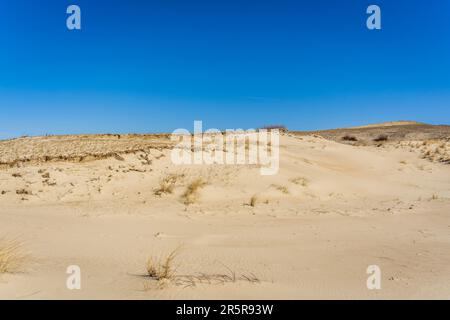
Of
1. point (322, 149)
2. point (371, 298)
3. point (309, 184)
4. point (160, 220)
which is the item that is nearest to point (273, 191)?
point (309, 184)

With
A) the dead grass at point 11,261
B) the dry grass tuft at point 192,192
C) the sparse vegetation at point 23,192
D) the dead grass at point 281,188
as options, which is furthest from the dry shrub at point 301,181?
the dead grass at point 11,261

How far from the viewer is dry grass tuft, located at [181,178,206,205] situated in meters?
10.5

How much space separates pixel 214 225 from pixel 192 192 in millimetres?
2465

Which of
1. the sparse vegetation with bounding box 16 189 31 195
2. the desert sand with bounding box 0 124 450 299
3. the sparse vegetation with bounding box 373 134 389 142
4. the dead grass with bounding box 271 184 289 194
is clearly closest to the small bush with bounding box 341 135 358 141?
the sparse vegetation with bounding box 373 134 389 142

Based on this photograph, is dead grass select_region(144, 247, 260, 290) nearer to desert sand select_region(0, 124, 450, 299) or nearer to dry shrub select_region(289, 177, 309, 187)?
desert sand select_region(0, 124, 450, 299)

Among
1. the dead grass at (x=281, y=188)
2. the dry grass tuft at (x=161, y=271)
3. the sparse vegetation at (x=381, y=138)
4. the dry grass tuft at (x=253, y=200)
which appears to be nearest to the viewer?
the dry grass tuft at (x=161, y=271)

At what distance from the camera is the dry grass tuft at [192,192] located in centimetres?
1052

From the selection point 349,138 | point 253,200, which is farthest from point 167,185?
point 349,138

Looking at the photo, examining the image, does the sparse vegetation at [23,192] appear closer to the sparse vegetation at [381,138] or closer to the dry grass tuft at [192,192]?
the dry grass tuft at [192,192]

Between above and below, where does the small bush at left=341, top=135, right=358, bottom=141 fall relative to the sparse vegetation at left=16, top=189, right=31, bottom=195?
above

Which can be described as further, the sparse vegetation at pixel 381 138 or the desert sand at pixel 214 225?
the sparse vegetation at pixel 381 138

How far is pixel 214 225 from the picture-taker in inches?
335

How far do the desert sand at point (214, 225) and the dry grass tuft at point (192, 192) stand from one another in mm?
57

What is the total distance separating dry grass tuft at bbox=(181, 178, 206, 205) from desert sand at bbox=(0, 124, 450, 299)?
0.06 meters
